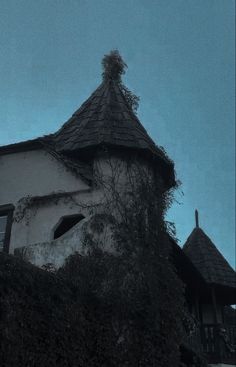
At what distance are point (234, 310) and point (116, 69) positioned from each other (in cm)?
1455

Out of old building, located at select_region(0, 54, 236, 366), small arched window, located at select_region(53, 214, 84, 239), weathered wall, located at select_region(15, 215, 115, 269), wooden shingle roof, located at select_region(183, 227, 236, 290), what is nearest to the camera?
weathered wall, located at select_region(15, 215, 115, 269)

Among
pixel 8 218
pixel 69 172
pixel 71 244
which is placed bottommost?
pixel 71 244

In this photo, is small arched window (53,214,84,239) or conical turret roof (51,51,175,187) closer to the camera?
small arched window (53,214,84,239)

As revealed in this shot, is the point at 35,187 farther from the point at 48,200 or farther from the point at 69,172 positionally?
the point at 69,172

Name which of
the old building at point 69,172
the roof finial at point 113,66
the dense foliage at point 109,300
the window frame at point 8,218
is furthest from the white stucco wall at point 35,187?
the roof finial at point 113,66

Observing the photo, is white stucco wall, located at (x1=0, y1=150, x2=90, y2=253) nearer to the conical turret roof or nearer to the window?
the window

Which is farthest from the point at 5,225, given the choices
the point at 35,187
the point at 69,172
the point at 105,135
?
the point at 105,135

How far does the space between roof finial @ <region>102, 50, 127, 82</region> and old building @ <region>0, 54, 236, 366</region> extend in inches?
18.0

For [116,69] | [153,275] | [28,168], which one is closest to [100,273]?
[153,275]

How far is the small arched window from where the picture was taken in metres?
12.6

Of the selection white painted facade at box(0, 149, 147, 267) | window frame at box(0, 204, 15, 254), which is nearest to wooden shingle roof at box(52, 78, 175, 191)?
white painted facade at box(0, 149, 147, 267)

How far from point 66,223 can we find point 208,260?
1013 cm

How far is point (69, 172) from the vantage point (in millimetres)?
13188

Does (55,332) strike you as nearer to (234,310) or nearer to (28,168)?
(28,168)
